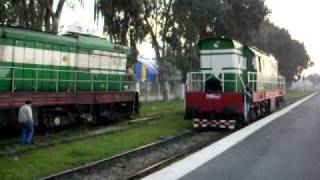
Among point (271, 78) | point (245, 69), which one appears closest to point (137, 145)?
point (245, 69)

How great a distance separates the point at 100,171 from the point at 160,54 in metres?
34.8

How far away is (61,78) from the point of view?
66.5 feet

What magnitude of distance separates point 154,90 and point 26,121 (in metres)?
32.7

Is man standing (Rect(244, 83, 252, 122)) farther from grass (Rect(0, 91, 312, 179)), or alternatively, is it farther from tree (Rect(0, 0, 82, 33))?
tree (Rect(0, 0, 82, 33))

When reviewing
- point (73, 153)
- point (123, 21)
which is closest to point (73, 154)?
point (73, 153)

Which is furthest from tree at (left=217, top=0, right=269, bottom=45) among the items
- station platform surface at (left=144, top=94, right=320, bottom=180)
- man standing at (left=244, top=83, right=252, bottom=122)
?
station platform surface at (left=144, top=94, right=320, bottom=180)

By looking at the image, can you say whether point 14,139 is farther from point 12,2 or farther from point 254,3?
point 254,3

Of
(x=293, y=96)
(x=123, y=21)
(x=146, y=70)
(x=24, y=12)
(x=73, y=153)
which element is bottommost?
(x=73, y=153)

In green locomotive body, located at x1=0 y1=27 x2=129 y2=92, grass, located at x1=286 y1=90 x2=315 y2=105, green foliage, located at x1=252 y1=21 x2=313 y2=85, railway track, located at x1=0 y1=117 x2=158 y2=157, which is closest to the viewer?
railway track, located at x1=0 y1=117 x2=158 y2=157

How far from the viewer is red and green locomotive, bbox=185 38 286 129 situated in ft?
71.2

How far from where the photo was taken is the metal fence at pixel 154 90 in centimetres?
4454

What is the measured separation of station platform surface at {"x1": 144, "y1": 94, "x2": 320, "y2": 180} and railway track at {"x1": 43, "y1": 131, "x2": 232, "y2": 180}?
0.51 m

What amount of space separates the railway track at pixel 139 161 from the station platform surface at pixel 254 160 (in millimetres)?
514

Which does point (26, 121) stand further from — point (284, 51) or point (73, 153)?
point (284, 51)
